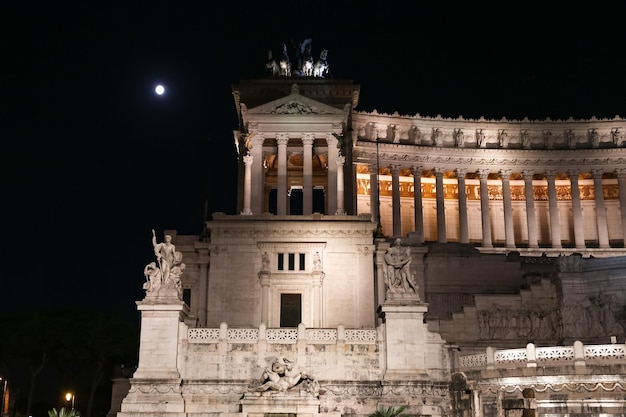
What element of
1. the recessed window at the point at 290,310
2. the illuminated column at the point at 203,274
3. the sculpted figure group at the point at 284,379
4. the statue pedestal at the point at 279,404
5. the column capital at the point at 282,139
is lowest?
the statue pedestal at the point at 279,404

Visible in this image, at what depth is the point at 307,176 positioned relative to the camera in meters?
68.7

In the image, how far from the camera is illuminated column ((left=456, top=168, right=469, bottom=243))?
257ft

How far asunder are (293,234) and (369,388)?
17.2m

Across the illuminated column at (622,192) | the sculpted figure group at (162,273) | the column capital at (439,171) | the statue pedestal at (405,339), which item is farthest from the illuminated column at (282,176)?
the illuminated column at (622,192)

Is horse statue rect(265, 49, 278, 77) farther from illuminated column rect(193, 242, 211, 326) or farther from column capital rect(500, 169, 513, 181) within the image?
illuminated column rect(193, 242, 211, 326)

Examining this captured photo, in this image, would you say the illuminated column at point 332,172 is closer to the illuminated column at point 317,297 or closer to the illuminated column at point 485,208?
the illuminated column at point 317,297

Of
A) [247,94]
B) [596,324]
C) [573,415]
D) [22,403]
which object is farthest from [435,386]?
[22,403]

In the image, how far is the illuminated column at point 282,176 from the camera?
6797 cm

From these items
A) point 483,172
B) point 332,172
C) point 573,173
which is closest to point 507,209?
point 483,172

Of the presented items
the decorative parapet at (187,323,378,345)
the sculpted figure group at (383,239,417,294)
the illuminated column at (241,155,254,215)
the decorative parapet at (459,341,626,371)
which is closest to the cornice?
the illuminated column at (241,155,254,215)

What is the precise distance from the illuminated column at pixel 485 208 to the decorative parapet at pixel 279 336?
39645 mm

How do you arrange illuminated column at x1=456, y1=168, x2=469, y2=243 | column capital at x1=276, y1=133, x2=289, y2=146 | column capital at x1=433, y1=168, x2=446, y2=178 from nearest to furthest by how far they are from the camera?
column capital at x1=276, y1=133, x2=289, y2=146, illuminated column at x1=456, y1=168, x2=469, y2=243, column capital at x1=433, y1=168, x2=446, y2=178

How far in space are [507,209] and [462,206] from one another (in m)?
4.35

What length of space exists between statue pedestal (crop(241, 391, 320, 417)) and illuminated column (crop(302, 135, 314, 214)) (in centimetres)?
2892
